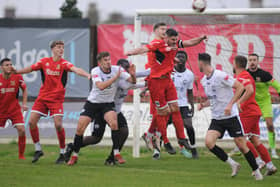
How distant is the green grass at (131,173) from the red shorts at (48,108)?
38.0 inches

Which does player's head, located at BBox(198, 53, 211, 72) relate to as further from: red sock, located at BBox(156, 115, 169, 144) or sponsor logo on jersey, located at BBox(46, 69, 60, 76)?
sponsor logo on jersey, located at BBox(46, 69, 60, 76)

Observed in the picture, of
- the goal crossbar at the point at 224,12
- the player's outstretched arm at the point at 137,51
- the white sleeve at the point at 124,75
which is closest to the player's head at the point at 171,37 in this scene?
the player's outstretched arm at the point at 137,51

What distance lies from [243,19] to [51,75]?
623 centimetres

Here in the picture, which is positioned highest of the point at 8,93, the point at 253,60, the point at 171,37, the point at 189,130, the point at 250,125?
the point at 171,37

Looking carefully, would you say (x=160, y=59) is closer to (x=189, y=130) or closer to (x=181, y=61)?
(x=181, y=61)

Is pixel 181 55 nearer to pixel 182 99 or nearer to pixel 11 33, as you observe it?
pixel 182 99

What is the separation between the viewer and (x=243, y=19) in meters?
16.4

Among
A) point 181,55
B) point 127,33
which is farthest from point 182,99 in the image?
point 127,33

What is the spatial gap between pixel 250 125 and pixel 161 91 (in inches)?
73.5

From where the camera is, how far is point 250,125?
11172 mm

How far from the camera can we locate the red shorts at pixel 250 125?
439 inches

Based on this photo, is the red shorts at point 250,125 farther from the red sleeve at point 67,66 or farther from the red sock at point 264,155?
the red sleeve at point 67,66

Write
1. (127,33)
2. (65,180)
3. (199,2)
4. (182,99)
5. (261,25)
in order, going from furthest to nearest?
(127,33) < (261,25) < (182,99) < (199,2) < (65,180)

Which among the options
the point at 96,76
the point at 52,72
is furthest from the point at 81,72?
the point at 52,72
